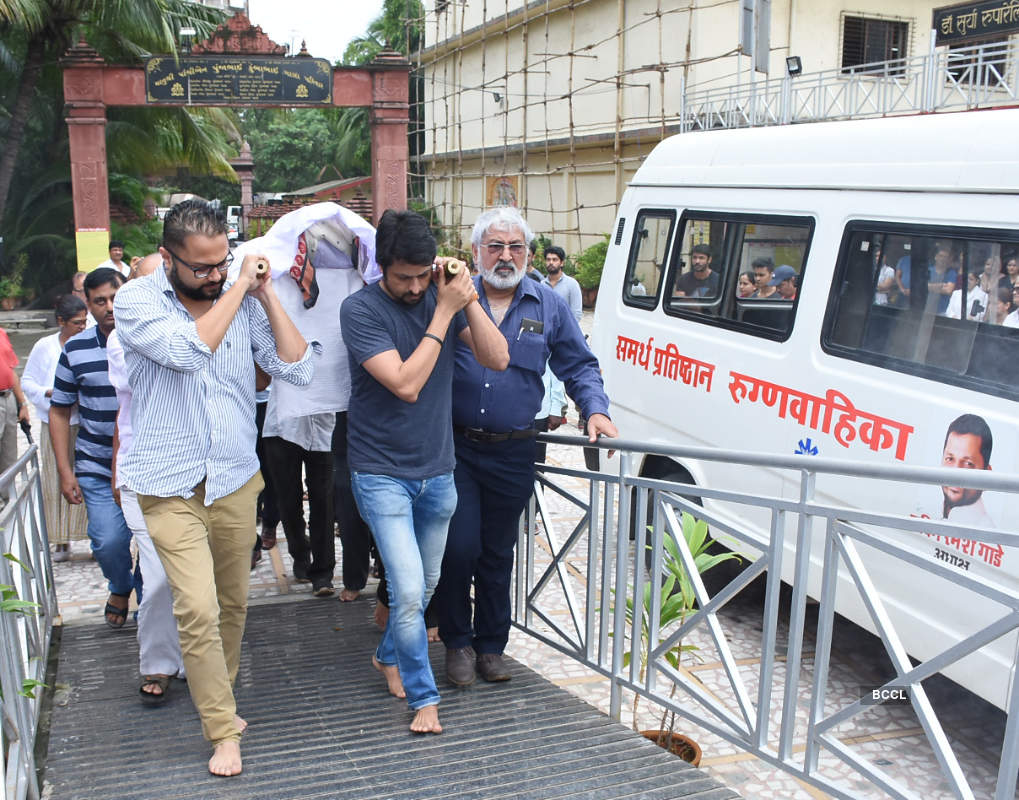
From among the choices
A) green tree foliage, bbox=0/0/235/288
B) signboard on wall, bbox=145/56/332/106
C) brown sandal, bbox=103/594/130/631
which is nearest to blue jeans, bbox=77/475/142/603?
brown sandal, bbox=103/594/130/631

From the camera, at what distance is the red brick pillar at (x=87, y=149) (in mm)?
15836

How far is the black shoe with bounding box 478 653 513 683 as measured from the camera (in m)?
3.93

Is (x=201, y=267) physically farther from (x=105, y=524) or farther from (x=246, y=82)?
(x=246, y=82)

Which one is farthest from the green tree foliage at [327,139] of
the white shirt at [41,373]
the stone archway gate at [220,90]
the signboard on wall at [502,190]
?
the white shirt at [41,373]

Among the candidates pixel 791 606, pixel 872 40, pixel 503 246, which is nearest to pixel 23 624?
pixel 503 246

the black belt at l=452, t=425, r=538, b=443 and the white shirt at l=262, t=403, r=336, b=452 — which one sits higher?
the black belt at l=452, t=425, r=538, b=443

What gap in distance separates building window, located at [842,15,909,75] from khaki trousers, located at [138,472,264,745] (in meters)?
18.7

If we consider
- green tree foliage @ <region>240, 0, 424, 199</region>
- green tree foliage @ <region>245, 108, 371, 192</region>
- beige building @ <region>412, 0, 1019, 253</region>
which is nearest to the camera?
beige building @ <region>412, 0, 1019, 253</region>

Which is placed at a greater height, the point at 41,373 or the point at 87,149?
the point at 87,149

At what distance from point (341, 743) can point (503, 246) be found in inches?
72.7

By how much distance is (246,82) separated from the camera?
16219 mm

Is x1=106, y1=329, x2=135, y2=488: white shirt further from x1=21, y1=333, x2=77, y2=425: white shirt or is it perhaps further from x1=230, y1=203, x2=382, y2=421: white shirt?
x1=21, y1=333, x2=77, y2=425: white shirt

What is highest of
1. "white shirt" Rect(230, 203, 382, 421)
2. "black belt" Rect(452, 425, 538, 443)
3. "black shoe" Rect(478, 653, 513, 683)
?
"white shirt" Rect(230, 203, 382, 421)

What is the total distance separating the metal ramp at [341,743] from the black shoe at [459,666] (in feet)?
0.17
